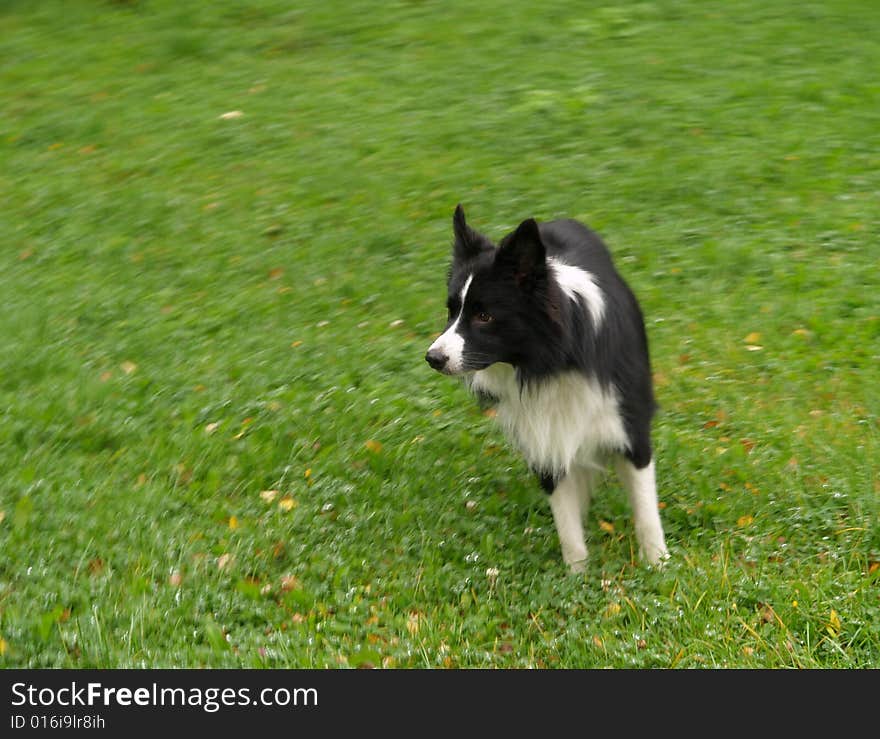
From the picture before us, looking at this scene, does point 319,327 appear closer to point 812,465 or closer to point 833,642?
point 812,465

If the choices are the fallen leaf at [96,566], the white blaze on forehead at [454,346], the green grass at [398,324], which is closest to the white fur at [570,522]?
the green grass at [398,324]

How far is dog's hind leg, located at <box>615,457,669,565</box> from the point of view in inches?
209

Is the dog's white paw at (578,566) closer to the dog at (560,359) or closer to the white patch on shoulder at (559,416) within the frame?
the dog at (560,359)

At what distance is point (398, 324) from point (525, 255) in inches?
116

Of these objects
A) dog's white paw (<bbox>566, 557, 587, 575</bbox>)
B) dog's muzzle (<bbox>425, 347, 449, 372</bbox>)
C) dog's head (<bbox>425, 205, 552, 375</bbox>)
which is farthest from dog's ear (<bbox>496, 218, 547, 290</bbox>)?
dog's white paw (<bbox>566, 557, 587, 575</bbox>)

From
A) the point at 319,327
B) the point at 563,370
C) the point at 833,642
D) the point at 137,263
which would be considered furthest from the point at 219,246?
the point at 833,642

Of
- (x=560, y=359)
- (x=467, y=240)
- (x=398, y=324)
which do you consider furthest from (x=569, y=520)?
(x=398, y=324)

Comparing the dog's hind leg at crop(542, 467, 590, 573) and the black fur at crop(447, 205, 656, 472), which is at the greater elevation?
the black fur at crop(447, 205, 656, 472)

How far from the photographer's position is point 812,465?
581 cm

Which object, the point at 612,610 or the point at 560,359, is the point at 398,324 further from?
the point at 612,610

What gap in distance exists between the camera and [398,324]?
298 inches

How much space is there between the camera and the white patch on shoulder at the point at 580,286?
489 cm

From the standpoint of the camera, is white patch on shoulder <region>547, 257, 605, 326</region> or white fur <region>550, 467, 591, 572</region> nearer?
white patch on shoulder <region>547, 257, 605, 326</region>

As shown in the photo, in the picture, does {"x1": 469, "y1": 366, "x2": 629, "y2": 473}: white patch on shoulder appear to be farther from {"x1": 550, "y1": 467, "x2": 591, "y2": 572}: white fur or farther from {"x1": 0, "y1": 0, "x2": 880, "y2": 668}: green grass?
{"x1": 0, "y1": 0, "x2": 880, "y2": 668}: green grass
